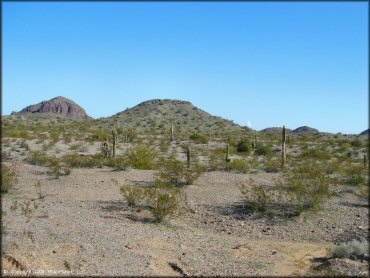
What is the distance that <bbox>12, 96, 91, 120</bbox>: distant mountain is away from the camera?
9528cm

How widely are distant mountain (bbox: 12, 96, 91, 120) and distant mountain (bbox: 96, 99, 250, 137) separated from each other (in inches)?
795

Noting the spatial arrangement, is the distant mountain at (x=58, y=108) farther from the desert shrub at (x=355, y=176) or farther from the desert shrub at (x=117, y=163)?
the desert shrub at (x=355, y=176)

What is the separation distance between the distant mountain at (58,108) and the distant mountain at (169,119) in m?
20.2

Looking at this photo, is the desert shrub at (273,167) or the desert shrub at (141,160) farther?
the desert shrub at (273,167)

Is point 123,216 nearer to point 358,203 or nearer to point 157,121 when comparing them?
point 358,203

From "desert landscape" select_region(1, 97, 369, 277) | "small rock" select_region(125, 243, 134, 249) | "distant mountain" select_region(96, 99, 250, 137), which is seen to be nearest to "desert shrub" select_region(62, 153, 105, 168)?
"desert landscape" select_region(1, 97, 369, 277)

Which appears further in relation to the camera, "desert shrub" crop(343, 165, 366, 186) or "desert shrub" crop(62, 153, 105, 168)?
"desert shrub" crop(62, 153, 105, 168)

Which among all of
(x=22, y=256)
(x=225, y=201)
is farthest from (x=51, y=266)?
(x=225, y=201)

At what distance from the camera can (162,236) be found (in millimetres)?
12344

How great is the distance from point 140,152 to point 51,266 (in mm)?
17435

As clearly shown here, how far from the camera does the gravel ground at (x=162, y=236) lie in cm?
991

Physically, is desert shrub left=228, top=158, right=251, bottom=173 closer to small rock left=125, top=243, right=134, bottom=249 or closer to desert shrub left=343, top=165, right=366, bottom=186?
desert shrub left=343, top=165, right=366, bottom=186

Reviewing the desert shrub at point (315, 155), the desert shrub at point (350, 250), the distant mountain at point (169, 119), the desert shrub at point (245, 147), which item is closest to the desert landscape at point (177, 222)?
the desert shrub at point (350, 250)

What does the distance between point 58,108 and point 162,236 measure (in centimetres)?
8827
